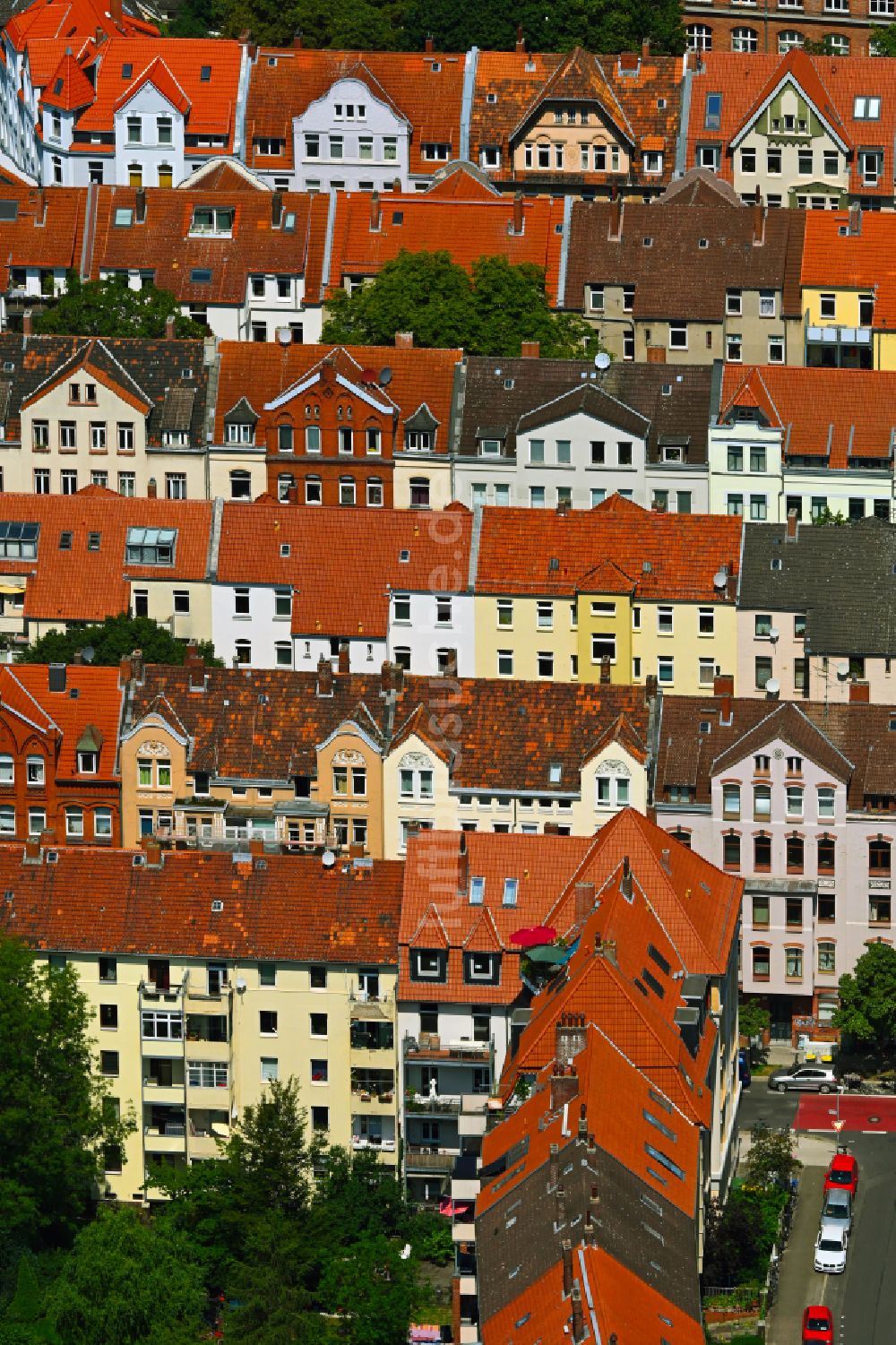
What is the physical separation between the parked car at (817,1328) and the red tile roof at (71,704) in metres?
42.0

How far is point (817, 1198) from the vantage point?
551 feet

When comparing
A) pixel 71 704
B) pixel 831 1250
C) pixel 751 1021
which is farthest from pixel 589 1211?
pixel 71 704

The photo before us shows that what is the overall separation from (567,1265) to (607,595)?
57017 millimetres

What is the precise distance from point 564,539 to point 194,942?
34148mm

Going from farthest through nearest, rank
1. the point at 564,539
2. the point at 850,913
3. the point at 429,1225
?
the point at 564,539 → the point at 850,913 → the point at 429,1225

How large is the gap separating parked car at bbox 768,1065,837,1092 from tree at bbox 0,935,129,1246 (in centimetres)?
2632

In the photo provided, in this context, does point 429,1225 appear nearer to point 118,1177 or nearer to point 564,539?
point 118,1177

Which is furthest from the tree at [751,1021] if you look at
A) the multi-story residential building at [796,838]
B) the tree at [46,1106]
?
the tree at [46,1106]

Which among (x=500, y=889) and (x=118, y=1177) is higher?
(x=500, y=889)

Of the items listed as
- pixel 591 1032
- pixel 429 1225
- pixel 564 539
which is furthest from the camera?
pixel 564 539

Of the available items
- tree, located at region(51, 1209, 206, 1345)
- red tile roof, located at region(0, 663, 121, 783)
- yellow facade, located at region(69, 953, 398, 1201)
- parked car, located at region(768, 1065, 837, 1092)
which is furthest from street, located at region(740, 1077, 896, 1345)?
red tile roof, located at region(0, 663, 121, 783)

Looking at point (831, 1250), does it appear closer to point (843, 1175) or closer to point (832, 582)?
point (843, 1175)

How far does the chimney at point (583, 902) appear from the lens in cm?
16638

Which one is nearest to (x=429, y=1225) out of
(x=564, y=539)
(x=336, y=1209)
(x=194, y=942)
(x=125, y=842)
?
(x=336, y=1209)
